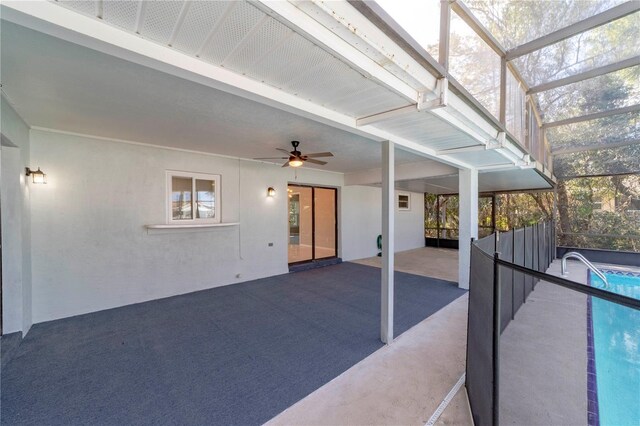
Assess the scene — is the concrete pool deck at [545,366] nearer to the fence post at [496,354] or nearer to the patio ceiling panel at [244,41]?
the fence post at [496,354]

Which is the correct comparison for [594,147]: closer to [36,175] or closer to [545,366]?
[545,366]

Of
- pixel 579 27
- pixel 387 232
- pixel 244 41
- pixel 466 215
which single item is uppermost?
pixel 579 27

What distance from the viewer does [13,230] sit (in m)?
3.11

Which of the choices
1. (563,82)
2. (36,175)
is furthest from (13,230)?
(563,82)

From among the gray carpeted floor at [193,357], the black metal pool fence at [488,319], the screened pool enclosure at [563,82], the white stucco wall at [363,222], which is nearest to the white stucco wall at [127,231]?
the gray carpeted floor at [193,357]

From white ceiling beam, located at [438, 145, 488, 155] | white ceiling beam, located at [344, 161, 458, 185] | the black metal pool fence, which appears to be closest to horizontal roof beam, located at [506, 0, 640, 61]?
white ceiling beam, located at [438, 145, 488, 155]

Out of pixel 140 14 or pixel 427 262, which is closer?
pixel 140 14

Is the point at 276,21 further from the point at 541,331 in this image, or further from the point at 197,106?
the point at 541,331

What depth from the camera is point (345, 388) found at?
2.42m

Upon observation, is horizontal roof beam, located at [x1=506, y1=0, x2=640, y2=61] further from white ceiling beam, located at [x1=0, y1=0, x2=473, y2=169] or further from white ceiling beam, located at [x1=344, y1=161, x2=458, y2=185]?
white ceiling beam, located at [x1=0, y1=0, x2=473, y2=169]

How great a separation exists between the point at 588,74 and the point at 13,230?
972cm

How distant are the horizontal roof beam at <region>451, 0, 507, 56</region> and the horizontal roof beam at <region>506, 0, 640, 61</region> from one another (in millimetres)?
306

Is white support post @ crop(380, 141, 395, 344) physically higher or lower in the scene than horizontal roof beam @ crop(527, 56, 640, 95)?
lower

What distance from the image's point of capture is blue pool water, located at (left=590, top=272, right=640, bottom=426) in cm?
228
